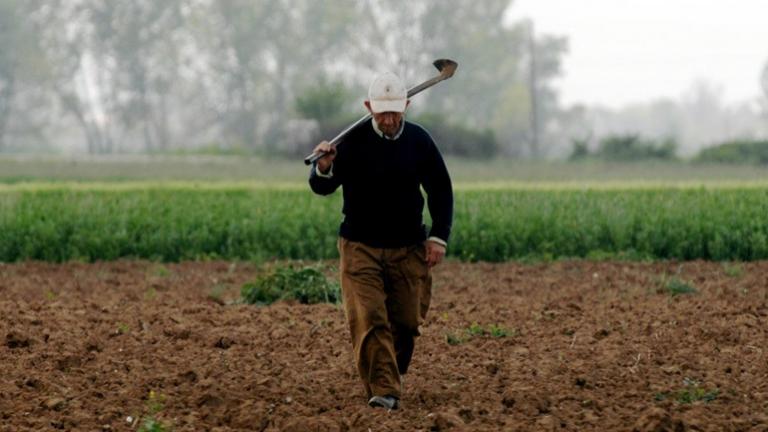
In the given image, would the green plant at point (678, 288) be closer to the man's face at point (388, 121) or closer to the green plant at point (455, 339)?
the green plant at point (455, 339)

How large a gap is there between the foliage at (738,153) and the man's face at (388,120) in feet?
101

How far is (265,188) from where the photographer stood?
2244 cm

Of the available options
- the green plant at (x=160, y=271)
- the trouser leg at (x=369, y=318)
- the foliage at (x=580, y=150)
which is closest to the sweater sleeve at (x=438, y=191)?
the trouser leg at (x=369, y=318)

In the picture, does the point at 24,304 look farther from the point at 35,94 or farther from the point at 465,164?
the point at 35,94

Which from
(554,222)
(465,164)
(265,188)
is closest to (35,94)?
(465,164)

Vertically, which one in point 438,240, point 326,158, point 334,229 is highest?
point 326,158

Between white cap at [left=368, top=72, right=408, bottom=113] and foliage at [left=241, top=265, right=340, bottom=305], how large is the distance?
18.3 feet

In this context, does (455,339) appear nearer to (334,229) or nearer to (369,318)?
(369,318)

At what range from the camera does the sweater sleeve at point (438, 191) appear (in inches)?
312

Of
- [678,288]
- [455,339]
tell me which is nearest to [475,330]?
[455,339]

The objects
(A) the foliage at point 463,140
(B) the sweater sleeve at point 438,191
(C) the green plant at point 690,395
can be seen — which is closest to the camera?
(B) the sweater sleeve at point 438,191

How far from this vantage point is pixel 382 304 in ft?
25.6

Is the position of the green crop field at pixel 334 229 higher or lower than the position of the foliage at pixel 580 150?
lower

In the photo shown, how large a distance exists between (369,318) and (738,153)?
33.3 metres
